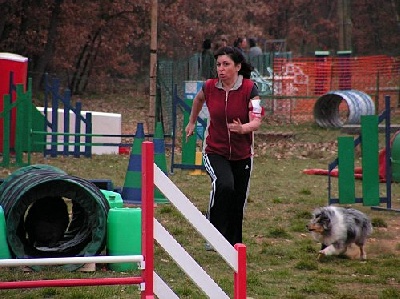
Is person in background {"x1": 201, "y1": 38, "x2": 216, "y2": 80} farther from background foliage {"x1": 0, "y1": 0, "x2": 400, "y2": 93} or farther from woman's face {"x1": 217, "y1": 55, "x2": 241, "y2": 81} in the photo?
woman's face {"x1": 217, "y1": 55, "x2": 241, "y2": 81}

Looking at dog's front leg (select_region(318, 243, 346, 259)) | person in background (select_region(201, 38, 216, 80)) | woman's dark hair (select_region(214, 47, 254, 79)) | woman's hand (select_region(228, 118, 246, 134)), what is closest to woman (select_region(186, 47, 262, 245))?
woman's dark hair (select_region(214, 47, 254, 79))

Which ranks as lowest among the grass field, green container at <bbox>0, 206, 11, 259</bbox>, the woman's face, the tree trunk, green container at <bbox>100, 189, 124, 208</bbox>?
the grass field

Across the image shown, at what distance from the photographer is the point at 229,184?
780cm

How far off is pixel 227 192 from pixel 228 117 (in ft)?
1.94

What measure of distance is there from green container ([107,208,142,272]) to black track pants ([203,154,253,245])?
65 centimetres

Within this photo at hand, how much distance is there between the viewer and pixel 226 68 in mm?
7801

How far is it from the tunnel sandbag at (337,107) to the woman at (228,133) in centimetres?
1572

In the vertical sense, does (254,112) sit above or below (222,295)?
above

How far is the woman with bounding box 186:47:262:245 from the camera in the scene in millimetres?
7793

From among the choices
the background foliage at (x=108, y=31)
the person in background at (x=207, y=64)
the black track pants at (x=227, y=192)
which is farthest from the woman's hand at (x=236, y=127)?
the background foliage at (x=108, y=31)

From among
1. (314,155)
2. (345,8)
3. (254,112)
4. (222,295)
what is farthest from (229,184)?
(345,8)

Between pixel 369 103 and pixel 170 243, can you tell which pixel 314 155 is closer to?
pixel 369 103

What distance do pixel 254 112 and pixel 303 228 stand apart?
2842mm

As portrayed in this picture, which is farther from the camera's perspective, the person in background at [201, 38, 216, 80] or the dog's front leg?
the person in background at [201, 38, 216, 80]
